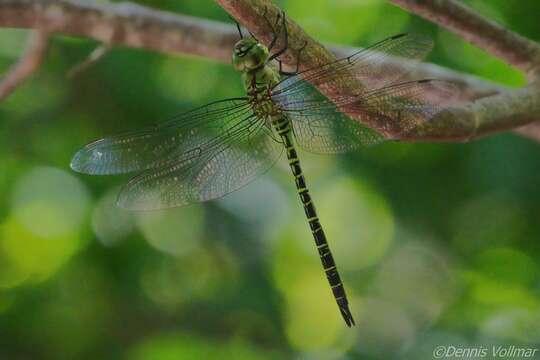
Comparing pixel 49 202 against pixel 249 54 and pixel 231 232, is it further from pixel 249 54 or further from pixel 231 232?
pixel 249 54

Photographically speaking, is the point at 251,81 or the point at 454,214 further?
the point at 454,214

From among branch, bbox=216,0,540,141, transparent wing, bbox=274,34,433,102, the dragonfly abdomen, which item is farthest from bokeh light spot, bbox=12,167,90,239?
branch, bbox=216,0,540,141

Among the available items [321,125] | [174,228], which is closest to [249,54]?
[321,125]

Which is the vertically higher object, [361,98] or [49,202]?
[49,202]

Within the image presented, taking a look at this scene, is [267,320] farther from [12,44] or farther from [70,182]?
[12,44]

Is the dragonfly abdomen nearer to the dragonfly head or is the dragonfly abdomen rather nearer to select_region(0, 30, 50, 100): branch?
the dragonfly head

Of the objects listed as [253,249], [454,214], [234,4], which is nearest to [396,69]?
[234,4]

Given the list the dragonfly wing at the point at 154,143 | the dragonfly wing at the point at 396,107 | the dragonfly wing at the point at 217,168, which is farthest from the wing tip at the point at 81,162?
the dragonfly wing at the point at 396,107
